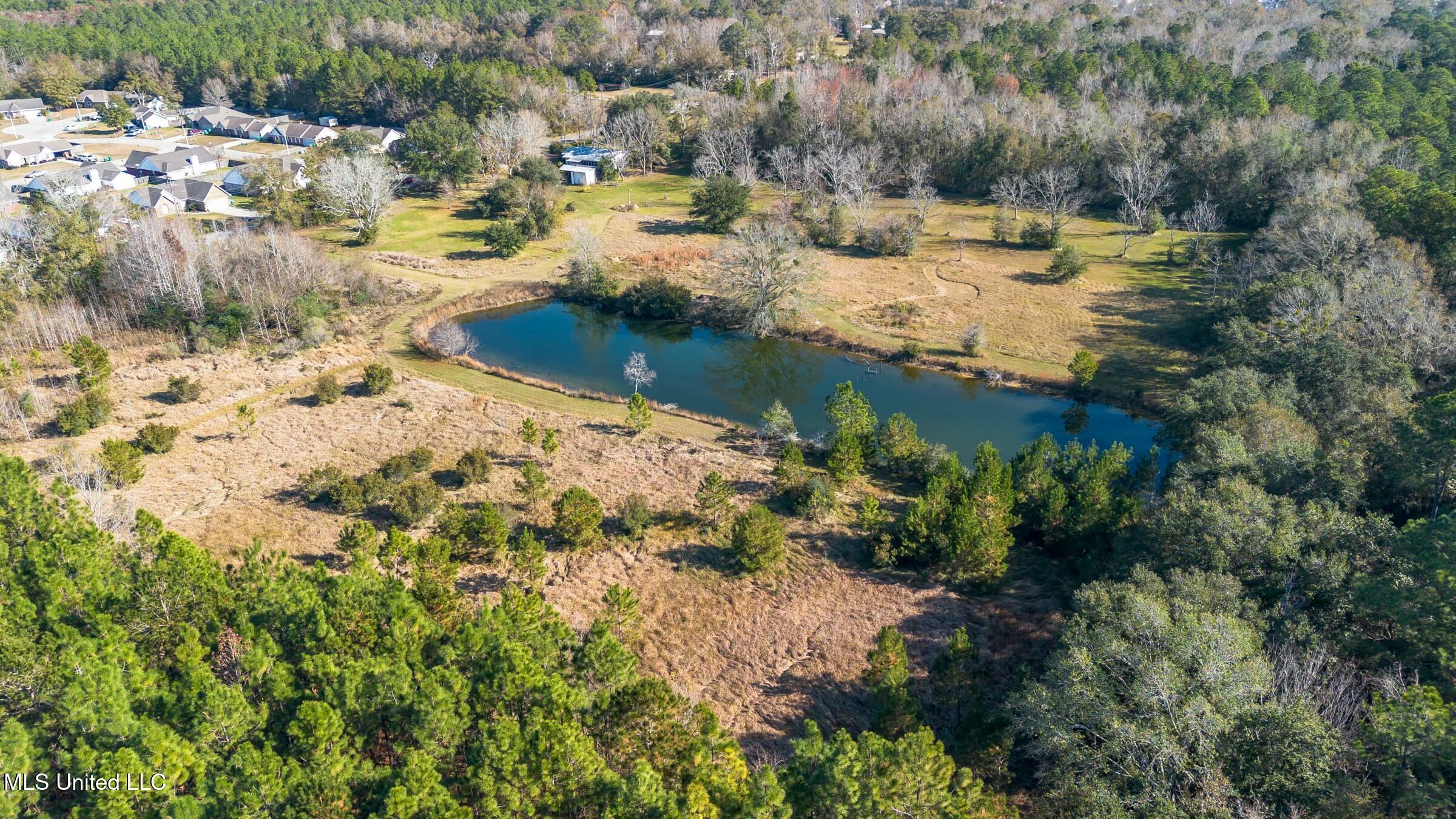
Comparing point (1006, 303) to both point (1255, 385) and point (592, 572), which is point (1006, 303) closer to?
point (1255, 385)

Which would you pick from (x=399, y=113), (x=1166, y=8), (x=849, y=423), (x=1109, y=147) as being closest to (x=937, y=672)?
(x=849, y=423)

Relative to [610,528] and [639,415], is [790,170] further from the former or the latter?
[610,528]

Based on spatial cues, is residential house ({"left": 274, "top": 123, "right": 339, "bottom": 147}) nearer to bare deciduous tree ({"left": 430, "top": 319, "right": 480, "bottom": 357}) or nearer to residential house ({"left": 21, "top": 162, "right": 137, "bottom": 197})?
residential house ({"left": 21, "top": 162, "right": 137, "bottom": 197})

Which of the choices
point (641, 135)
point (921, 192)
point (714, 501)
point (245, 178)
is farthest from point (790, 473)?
point (245, 178)

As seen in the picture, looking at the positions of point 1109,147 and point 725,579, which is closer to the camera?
point 725,579

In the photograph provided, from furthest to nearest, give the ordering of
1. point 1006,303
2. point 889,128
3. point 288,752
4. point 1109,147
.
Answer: point 889,128 → point 1109,147 → point 1006,303 → point 288,752

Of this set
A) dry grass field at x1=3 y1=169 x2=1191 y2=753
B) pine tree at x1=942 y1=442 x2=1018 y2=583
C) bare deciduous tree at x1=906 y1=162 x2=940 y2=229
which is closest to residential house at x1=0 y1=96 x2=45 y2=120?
dry grass field at x1=3 y1=169 x2=1191 y2=753

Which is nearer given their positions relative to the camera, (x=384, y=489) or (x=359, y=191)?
(x=384, y=489)
